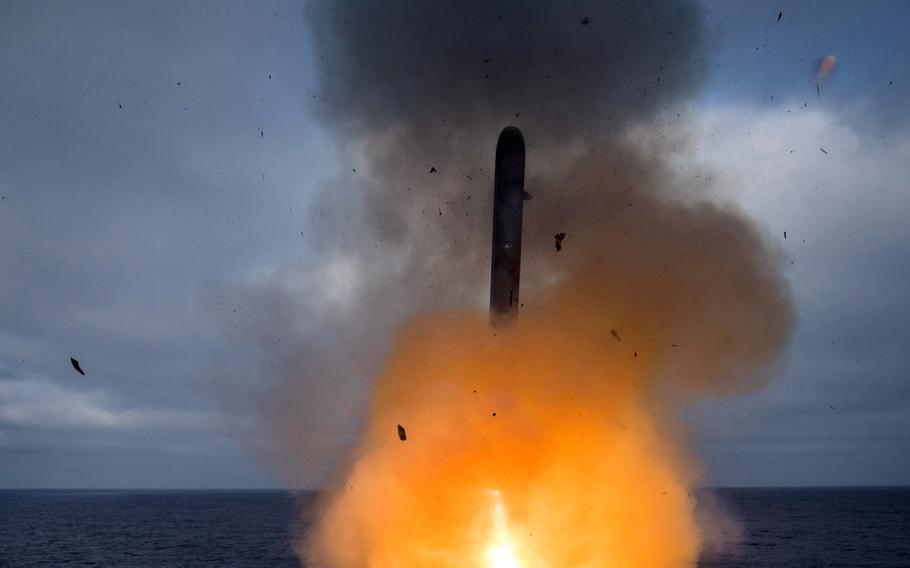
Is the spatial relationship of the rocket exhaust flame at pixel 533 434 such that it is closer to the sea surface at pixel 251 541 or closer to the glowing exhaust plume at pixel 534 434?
the glowing exhaust plume at pixel 534 434

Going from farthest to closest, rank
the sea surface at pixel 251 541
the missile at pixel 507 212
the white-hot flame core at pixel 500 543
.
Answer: the sea surface at pixel 251 541 → the white-hot flame core at pixel 500 543 → the missile at pixel 507 212

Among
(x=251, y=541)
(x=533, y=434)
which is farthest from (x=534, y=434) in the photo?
(x=251, y=541)

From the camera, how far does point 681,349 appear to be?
127 ft

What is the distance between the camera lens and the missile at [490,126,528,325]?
3111 cm

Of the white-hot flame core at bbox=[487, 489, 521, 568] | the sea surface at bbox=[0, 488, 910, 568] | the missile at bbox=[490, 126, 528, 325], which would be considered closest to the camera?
the missile at bbox=[490, 126, 528, 325]

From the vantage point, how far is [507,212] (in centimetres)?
3106

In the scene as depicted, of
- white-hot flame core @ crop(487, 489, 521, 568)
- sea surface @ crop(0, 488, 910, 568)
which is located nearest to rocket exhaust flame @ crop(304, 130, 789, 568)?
white-hot flame core @ crop(487, 489, 521, 568)

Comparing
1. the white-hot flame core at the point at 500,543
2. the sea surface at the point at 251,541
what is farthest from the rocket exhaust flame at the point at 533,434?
the sea surface at the point at 251,541

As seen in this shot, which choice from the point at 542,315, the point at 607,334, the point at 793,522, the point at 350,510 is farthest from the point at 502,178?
the point at 793,522

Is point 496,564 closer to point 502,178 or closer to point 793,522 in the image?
point 502,178

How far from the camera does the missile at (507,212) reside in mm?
31109

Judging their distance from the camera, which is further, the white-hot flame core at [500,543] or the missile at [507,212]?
the white-hot flame core at [500,543]

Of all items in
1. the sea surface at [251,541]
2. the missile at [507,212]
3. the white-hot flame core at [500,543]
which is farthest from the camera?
the sea surface at [251,541]

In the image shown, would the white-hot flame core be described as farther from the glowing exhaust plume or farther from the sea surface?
the sea surface
